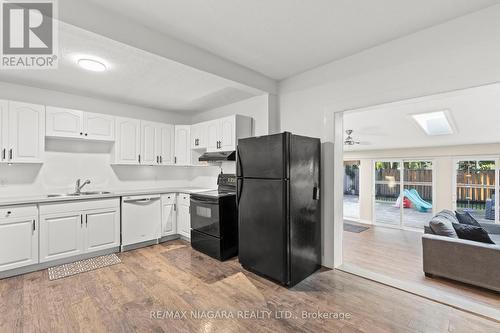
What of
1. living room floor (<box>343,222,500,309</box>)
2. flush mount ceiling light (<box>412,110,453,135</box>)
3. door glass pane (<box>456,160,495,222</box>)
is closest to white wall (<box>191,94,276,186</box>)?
living room floor (<box>343,222,500,309</box>)

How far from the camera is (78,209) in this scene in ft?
10.5

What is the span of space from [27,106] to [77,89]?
2.22ft

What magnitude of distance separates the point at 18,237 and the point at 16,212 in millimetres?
303

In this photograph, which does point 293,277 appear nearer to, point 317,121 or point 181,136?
point 317,121

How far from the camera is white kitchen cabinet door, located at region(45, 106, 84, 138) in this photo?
3.29m

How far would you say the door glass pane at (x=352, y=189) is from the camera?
7971mm

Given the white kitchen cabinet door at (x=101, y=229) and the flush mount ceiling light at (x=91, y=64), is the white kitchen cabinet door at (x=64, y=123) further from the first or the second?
the white kitchen cabinet door at (x=101, y=229)

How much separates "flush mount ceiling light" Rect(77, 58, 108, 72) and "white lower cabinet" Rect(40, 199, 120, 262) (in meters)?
1.78

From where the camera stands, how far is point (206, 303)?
2.22 metres

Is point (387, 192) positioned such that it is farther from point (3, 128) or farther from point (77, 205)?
point (3, 128)

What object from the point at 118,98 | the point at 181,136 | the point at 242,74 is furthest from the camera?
the point at 181,136

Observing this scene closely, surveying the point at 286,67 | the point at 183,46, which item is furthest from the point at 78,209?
the point at 286,67

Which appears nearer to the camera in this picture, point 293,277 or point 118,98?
point 293,277

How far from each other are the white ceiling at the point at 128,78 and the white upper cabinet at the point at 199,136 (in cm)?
43
